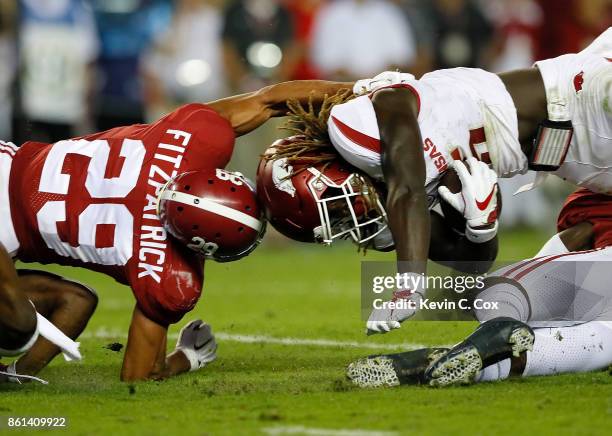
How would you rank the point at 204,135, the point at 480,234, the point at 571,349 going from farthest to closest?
the point at 204,135, the point at 480,234, the point at 571,349

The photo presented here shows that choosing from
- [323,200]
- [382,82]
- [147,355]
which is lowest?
[147,355]

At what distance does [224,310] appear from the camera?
24.5 ft

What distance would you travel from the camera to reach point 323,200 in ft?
15.7

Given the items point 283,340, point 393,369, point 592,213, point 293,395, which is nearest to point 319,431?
point 293,395

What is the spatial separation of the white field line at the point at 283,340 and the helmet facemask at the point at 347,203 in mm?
927

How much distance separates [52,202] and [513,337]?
2.03m

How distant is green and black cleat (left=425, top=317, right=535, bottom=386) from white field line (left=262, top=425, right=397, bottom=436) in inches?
28.5

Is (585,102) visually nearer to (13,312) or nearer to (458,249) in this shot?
(458,249)

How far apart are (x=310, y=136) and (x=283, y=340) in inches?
57.7

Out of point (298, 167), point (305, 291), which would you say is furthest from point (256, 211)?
point (305, 291)

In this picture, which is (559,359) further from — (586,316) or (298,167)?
(298,167)

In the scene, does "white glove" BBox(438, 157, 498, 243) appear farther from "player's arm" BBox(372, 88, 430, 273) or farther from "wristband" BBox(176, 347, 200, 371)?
"wristband" BBox(176, 347, 200, 371)

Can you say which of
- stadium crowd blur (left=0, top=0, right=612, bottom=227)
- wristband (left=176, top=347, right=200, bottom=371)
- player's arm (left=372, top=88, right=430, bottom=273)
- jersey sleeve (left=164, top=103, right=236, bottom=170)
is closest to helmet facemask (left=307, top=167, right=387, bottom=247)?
player's arm (left=372, top=88, right=430, bottom=273)

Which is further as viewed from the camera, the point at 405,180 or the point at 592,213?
the point at 592,213
